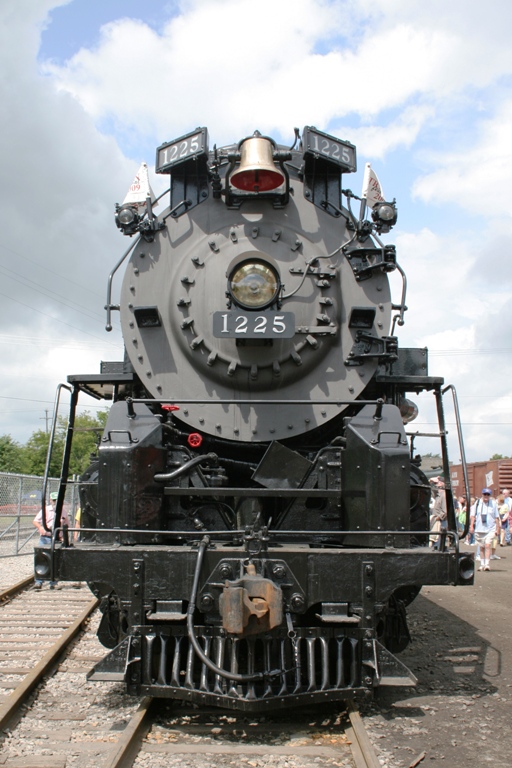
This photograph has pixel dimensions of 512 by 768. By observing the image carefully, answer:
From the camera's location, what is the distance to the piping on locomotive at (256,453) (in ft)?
12.6

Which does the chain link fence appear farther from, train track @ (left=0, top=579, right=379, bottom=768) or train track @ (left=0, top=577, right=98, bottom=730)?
train track @ (left=0, top=579, right=379, bottom=768)

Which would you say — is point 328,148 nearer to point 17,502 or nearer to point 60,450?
point 17,502

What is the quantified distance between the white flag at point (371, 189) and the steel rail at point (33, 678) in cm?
434

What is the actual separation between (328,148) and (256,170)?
2.92ft

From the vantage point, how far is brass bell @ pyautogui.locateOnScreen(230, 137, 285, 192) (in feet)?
16.9

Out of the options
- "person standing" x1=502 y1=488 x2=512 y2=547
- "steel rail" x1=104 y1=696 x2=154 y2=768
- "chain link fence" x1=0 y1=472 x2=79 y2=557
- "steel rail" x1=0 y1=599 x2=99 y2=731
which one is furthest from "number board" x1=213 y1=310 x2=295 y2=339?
"person standing" x1=502 y1=488 x2=512 y2=547

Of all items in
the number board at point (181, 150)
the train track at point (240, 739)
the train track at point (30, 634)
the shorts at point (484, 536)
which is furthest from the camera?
the shorts at point (484, 536)

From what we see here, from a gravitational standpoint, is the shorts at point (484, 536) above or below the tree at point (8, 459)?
below

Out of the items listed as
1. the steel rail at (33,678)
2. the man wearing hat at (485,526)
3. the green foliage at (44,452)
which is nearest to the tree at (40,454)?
the green foliage at (44,452)

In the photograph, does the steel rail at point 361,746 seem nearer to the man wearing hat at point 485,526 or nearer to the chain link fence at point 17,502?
the chain link fence at point 17,502

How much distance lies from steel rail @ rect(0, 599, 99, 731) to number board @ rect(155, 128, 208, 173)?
395 centimetres

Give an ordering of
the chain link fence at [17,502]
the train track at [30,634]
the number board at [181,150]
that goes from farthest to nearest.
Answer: the chain link fence at [17,502] → the number board at [181,150] → the train track at [30,634]

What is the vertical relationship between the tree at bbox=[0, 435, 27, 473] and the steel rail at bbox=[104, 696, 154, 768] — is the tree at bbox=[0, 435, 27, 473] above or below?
above

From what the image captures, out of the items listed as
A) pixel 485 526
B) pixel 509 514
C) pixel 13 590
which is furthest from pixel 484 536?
pixel 13 590
